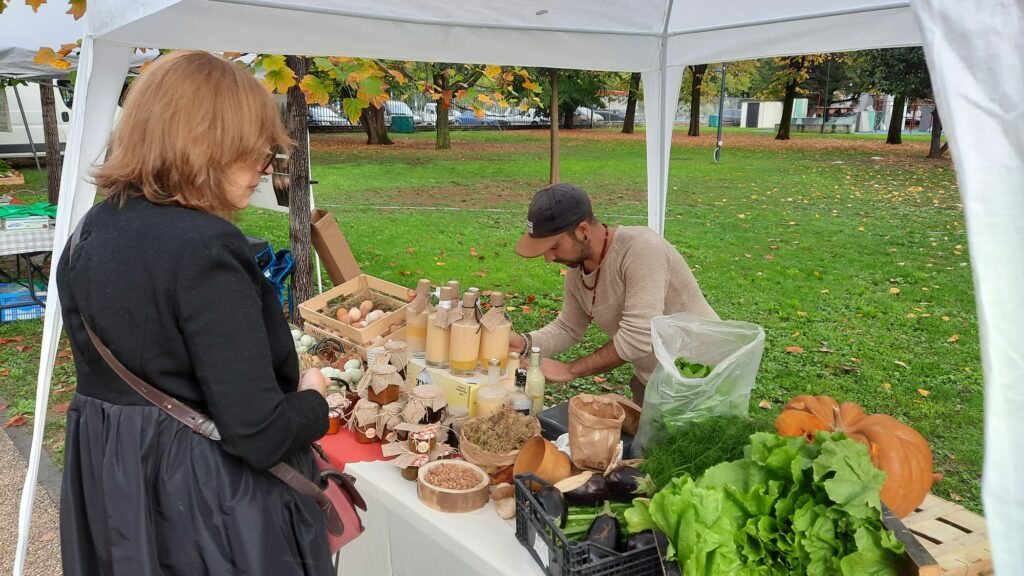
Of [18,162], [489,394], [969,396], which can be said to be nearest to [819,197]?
[969,396]

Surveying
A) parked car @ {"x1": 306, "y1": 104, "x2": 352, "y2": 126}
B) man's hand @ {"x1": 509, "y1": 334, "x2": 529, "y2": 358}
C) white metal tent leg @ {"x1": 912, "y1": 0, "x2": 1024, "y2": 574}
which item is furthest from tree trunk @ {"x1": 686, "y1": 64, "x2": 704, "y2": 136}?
white metal tent leg @ {"x1": 912, "y1": 0, "x2": 1024, "y2": 574}

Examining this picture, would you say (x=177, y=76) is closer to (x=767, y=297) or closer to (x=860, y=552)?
(x=860, y=552)

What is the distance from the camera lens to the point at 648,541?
1648mm

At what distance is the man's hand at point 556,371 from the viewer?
9.09 feet

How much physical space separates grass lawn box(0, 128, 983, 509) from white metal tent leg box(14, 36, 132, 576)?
1224 mm

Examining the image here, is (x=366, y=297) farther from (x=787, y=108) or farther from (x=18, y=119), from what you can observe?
(x=787, y=108)

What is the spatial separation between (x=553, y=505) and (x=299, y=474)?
601 mm

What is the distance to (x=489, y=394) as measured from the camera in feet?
7.94

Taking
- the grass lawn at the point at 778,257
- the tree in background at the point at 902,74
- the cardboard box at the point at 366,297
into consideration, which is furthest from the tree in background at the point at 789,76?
the cardboard box at the point at 366,297

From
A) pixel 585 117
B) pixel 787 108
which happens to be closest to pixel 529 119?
pixel 585 117

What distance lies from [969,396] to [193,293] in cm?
519

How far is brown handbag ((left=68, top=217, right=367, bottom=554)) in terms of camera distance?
138 cm

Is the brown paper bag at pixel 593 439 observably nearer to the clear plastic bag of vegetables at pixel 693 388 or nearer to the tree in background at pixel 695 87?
the clear plastic bag of vegetables at pixel 693 388

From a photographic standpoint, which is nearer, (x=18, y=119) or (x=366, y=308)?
(x=366, y=308)
